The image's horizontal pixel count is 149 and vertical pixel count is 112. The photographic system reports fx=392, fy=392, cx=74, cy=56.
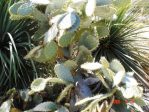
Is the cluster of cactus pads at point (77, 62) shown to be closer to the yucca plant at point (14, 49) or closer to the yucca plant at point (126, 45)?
the yucca plant at point (14, 49)

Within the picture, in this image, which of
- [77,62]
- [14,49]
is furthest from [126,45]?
[14,49]

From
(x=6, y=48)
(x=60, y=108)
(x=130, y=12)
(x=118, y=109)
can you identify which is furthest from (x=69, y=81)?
(x=130, y=12)

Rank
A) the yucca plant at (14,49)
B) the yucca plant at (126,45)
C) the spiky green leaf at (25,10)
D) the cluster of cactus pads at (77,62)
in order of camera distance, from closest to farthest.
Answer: the cluster of cactus pads at (77,62), the spiky green leaf at (25,10), the yucca plant at (14,49), the yucca plant at (126,45)

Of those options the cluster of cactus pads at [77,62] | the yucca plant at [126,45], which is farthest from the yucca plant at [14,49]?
the yucca plant at [126,45]

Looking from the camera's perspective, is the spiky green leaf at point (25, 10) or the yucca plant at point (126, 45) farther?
the yucca plant at point (126, 45)

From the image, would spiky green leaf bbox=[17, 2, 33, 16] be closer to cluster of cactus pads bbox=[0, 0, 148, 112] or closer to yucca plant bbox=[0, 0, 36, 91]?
cluster of cactus pads bbox=[0, 0, 148, 112]
